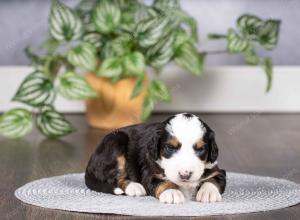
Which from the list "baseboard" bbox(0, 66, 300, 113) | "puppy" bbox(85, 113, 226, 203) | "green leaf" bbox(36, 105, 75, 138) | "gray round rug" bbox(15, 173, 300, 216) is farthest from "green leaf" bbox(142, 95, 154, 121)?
"puppy" bbox(85, 113, 226, 203)

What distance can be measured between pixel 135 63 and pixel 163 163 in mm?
1711

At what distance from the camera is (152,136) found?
7.71ft

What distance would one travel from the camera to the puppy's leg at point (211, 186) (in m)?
2.31

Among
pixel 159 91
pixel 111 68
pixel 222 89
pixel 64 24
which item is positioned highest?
pixel 64 24

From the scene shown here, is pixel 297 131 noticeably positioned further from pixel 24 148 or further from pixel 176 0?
pixel 24 148

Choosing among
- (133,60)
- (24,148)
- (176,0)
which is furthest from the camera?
(176,0)

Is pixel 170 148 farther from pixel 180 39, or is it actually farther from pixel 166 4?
pixel 166 4

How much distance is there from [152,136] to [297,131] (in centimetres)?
191

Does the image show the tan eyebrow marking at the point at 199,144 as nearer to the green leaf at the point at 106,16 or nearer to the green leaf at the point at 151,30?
the green leaf at the point at 151,30

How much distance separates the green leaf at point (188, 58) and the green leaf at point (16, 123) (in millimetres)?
886

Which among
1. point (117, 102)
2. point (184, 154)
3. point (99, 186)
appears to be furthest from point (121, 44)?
point (184, 154)

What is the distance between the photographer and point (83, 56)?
3955mm

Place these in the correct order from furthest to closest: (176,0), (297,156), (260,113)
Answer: (260,113), (176,0), (297,156)

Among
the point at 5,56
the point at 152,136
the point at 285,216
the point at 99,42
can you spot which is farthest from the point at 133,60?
the point at 285,216
